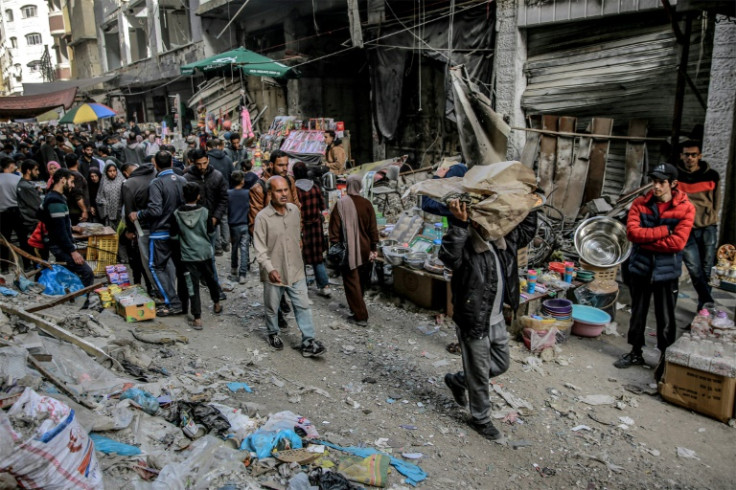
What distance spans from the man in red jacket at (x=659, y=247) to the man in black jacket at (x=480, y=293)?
1.48 m

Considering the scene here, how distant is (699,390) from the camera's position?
4.57m

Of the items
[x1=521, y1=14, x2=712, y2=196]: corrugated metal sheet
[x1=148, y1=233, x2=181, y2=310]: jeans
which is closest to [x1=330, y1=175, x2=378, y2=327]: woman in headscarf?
[x1=148, y1=233, x2=181, y2=310]: jeans

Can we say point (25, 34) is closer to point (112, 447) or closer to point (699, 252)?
point (112, 447)

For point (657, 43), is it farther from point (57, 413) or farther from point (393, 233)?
point (57, 413)

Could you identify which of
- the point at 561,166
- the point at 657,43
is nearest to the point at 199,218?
the point at 561,166

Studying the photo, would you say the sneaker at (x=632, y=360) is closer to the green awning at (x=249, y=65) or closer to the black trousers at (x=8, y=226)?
the black trousers at (x=8, y=226)

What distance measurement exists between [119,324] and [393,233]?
Result: 13.0 feet

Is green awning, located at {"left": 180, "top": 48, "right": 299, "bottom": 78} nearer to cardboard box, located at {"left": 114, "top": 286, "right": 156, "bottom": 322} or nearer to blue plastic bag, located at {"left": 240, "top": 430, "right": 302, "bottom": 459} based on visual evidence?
cardboard box, located at {"left": 114, "top": 286, "right": 156, "bottom": 322}

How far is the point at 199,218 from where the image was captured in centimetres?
607

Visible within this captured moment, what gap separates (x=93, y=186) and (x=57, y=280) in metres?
3.41

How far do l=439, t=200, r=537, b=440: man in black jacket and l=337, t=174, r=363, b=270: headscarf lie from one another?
2.39m

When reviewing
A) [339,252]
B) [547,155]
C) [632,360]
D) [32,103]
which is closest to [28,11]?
[32,103]

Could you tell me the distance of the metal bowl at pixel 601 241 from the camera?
7043mm

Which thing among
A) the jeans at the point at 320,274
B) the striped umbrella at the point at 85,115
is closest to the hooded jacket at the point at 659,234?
the jeans at the point at 320,274
